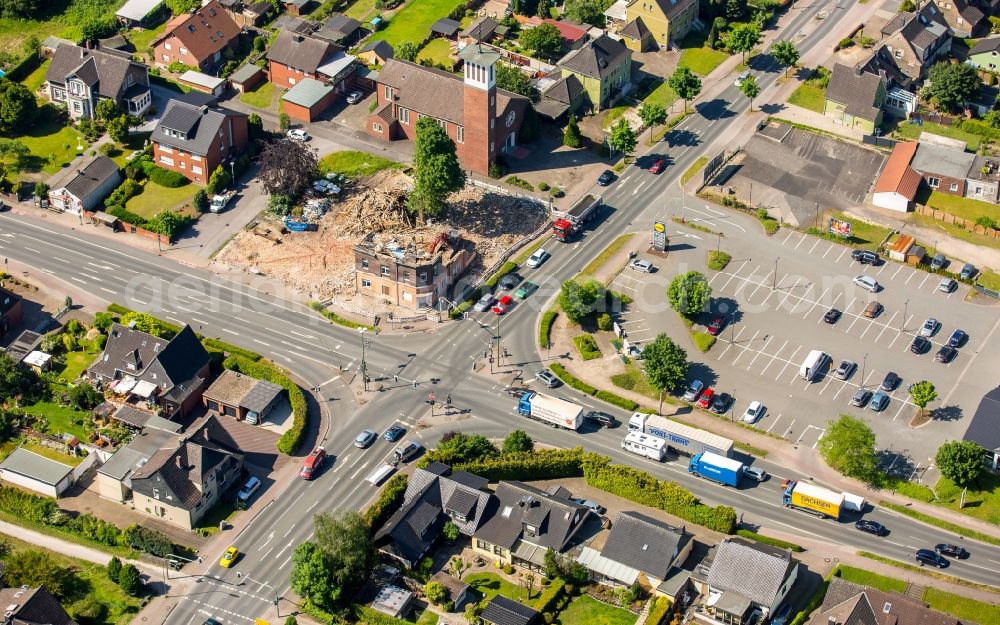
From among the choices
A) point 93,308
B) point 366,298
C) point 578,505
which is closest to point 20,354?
point 93,308

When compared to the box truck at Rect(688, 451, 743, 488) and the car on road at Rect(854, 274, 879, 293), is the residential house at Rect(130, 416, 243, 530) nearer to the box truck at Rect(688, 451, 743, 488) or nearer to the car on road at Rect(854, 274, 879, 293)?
the box truck at Rect(688, 451, 743, 488)

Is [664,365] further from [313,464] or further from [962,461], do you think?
[313,464]

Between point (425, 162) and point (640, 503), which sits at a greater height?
point (425, 162)

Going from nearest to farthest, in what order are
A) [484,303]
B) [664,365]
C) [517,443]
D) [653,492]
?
[653,492] → [517,443] → [664,365] → [484,303]

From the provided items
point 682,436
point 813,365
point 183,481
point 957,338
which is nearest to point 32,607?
point 183,481

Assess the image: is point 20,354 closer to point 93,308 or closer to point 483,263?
point 93,308

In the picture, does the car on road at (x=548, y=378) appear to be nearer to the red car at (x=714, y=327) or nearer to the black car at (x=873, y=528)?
the red car at (x=714, y=327)

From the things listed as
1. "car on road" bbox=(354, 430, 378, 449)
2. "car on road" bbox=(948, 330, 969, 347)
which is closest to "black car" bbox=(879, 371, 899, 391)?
"car on road" bbox=(948, 330, 969, 347)
